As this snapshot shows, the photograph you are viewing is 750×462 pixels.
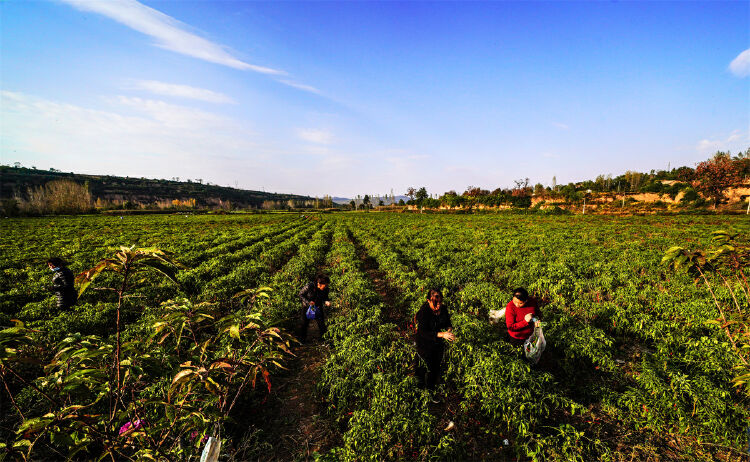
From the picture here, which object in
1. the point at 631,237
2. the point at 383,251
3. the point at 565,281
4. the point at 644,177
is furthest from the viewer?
the point at 644,177

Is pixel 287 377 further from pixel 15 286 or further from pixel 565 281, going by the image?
pixel 15 286

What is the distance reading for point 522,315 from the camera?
5969mm

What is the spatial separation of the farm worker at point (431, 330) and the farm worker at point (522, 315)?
1.85m

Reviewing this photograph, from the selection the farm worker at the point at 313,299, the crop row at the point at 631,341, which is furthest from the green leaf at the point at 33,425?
the crop row at the point at 631,341

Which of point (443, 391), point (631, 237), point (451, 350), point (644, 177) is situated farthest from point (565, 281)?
point (644, 177)

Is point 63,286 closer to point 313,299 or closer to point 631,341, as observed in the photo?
point 313,299

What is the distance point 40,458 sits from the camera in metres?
3.91

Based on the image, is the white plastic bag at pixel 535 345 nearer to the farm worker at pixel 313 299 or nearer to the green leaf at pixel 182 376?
the farm worker at pixel 313 299

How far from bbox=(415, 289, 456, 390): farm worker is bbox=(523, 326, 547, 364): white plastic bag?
1.99 metres

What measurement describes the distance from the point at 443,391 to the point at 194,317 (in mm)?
4697

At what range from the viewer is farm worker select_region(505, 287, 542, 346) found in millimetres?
5758

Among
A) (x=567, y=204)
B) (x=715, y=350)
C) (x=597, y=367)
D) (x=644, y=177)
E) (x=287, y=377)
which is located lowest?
(x=287, y=377)

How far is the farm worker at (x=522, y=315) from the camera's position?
576cm

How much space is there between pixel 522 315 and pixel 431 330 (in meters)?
2.42
